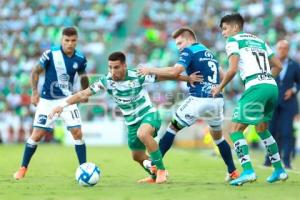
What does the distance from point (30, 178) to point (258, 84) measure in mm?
4022

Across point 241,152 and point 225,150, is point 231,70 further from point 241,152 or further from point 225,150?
point 225,150

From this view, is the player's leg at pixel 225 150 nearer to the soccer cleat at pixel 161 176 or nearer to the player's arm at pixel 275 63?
the soccer cleat at pixel 161 176

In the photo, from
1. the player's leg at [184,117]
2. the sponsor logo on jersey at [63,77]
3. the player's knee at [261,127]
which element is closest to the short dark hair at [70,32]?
the sponsor logo on jersey at [63,77]

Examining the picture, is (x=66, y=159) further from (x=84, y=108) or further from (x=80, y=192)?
(x=84, y=108)

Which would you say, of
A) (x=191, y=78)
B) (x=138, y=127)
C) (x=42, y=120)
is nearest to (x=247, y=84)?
(x=191, y=78)

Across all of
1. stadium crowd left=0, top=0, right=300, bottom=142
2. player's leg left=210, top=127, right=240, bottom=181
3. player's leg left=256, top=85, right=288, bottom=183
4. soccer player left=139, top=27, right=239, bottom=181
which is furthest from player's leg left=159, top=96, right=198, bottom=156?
stadium crowd left=0, top=0, right=300, bottom=142

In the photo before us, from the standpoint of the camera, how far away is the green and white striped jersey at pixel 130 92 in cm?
1107

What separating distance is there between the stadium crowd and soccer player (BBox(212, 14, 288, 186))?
17.5m

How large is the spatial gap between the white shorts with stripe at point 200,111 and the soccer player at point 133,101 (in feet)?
1.31

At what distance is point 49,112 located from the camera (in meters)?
12.1

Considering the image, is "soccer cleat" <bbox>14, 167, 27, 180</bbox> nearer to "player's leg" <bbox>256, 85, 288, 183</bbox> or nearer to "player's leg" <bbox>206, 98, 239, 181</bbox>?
"player's leg" <bbox>206, 98, 239, 181</bbox>

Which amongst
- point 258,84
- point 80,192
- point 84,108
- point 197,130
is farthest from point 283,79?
point 84,108

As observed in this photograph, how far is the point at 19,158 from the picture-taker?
17.8 m

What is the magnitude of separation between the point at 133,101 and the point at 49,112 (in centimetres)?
168
